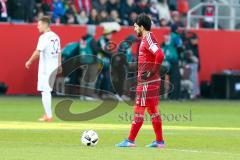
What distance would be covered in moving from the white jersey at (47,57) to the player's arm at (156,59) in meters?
6.26

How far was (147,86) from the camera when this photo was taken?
54.2ft

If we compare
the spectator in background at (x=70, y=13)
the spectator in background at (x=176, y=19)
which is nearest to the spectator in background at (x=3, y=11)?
the spectator in background at (x=70, y=13)

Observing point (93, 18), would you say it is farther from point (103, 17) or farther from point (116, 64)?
point (116, 64)

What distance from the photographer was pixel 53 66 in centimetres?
2266

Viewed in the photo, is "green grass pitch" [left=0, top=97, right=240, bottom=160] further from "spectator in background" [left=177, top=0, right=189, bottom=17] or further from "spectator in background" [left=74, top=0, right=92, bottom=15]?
"spectator in background" [left=177, top=0, right=189, bottom=17]

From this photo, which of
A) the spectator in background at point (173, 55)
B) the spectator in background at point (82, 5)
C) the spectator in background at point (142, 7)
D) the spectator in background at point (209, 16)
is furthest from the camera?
the spectator in background at point (209, 16)

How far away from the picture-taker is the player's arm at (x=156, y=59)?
1623 centimetres

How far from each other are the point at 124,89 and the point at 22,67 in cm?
377

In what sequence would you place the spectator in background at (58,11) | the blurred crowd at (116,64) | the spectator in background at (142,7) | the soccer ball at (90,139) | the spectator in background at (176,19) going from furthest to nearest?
the spectator in background at (176,19), the spectator in background at (142,7), the spectator in background at (58,11), the blurred crowd at (116,64), the soccer ball at (90,139)

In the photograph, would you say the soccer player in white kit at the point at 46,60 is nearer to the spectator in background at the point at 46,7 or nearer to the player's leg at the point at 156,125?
the player's leg at the point at 156,125

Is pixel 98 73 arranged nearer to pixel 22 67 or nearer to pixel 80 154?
pixel 22 67

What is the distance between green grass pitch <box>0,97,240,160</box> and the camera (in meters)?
14.9

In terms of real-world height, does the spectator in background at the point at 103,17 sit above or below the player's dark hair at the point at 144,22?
above

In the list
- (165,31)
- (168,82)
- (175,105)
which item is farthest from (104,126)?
(165,31)
